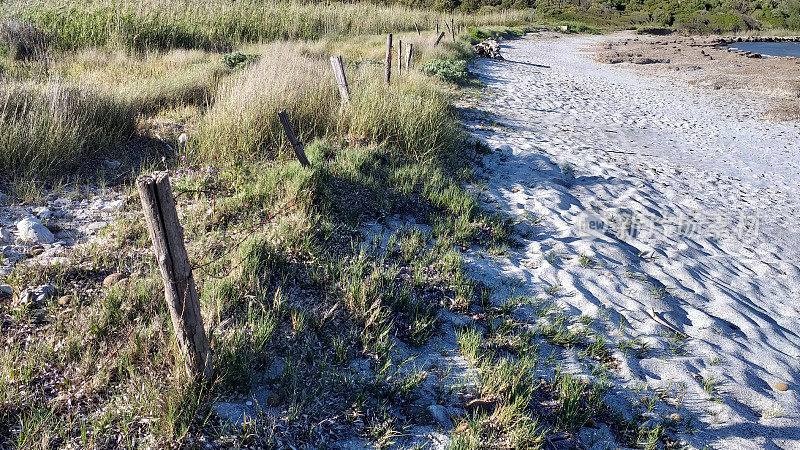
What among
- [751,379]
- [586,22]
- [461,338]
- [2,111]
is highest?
[586,22]

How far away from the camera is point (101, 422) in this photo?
2.42 m

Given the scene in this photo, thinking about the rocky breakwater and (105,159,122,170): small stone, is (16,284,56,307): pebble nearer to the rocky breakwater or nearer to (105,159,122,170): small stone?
the rocky breakwater

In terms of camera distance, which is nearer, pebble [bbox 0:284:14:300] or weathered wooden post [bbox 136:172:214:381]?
weathered wooden post [bbox 136:172:214:381]

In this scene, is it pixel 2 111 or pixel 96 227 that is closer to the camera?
pixel 96 227

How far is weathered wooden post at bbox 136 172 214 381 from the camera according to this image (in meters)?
2.05

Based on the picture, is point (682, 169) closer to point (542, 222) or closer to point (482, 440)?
point (542, 222)

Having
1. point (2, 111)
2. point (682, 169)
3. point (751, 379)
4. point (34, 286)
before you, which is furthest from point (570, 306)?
point (2, 111)

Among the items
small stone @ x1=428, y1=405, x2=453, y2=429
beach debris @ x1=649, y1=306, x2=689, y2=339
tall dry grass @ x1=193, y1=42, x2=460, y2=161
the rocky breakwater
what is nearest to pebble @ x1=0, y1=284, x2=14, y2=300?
the rocky breakwater

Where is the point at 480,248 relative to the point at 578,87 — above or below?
below

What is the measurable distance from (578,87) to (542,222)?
1078cm

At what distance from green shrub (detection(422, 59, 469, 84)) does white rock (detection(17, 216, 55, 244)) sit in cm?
987

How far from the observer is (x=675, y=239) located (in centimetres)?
568

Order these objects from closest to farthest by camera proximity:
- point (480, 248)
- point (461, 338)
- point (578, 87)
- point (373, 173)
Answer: point (461, 338)
point (480, 248)
point (373, 173)
point (578, 87)

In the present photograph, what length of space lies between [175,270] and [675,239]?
5.63 meters
